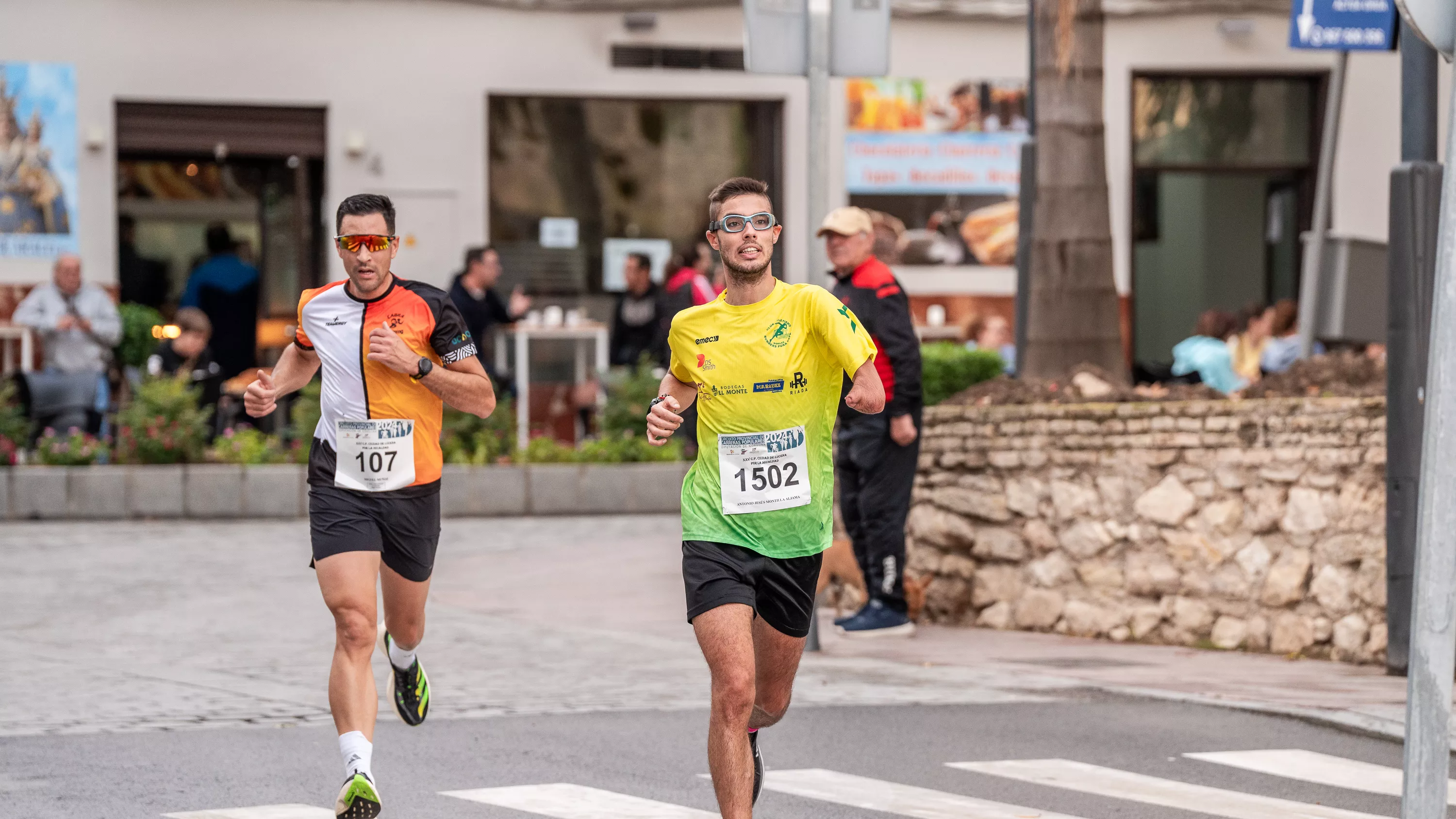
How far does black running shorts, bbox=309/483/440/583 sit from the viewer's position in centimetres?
634

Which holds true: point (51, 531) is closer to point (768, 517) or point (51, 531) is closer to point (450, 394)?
point (450, 394)

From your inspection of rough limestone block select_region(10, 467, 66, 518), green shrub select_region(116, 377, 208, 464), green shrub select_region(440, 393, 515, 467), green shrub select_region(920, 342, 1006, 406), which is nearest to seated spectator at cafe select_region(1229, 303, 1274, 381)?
green shrub select_region(920, 342, 1006, 406)

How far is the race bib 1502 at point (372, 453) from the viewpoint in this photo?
641 cm

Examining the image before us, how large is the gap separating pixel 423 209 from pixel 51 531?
671cm

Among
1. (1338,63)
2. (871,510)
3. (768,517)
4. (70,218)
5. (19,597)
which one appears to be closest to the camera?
(768,517)

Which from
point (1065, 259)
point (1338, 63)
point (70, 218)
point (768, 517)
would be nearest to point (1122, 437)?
point (1065, 259)

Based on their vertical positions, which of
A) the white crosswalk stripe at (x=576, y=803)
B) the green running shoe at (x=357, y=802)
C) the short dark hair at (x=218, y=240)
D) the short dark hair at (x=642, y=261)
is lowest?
the white crosswalk stripe at (x=576, y=803)

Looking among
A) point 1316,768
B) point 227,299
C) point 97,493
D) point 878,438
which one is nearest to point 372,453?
point 1316,768

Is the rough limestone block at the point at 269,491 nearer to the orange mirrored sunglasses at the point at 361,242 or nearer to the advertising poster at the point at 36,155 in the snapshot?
the advertising poster at the point at 36,155

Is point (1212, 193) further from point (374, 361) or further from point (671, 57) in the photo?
point (374, 361)

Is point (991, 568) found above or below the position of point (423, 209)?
below

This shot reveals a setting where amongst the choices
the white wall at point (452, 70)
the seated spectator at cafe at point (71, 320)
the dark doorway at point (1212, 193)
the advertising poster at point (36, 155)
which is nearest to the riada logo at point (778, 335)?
the seated spectator at cafe at point (71, 320)

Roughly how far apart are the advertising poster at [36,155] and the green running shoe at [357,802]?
1463 centimetres

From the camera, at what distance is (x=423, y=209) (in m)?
20.1
